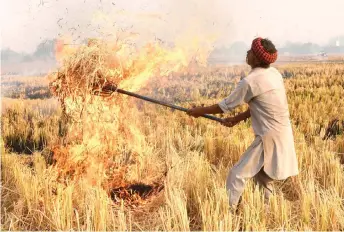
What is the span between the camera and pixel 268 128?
4441 mm

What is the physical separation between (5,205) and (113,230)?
5.39 feet

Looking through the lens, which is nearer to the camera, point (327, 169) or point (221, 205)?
point (221, 205)

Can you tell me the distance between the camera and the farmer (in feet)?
14.3

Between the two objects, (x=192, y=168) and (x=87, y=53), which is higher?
(x=87, y=53)

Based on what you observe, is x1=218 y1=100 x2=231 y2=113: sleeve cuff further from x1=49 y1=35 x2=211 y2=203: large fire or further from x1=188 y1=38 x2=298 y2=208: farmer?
x1=49 y1=35 x2=211 y2=203: large fire

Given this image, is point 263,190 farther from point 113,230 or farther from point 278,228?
point 113,230

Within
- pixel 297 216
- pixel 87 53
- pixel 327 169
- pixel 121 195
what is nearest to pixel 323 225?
pixel 297 216

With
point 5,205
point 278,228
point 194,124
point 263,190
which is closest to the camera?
point 278,228

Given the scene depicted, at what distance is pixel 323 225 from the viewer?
409 cm

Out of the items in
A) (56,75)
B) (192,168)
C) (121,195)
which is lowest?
(121,195)

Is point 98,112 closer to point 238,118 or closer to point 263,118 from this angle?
point 238,118

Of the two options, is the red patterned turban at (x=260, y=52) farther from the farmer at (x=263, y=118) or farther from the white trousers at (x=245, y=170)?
the white trousers at (x=245, y=170)

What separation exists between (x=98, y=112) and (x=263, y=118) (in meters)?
2.22

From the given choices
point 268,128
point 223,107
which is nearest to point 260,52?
point 223,107
